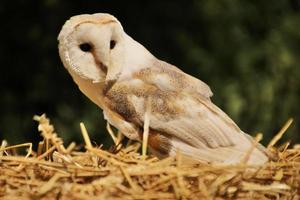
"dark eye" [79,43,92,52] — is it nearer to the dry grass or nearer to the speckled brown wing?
the speckled brown wing

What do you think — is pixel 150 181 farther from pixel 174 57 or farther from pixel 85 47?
pixel 174 57

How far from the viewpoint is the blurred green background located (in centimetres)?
306

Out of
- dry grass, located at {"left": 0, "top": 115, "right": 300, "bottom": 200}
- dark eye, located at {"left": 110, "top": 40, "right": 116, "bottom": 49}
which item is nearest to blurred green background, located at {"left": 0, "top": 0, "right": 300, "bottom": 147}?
dark eye, located at {"left": 110, "top": 40, "right": 116, "bottom": 49}

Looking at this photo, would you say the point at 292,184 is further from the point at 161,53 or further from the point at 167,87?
the point at 161,53

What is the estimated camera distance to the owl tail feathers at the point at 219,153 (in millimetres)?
1362

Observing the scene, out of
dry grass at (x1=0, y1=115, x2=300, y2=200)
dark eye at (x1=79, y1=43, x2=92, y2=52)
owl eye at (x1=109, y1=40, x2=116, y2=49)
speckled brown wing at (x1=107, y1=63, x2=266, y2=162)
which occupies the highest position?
owl eye at (x1=109, y1=40, x2=116, y2=49)

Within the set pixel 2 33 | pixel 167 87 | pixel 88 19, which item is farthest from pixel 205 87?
pixel 2 33

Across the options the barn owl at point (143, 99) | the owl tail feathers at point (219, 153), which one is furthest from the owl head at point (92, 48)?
the owl tail feathers at point (219, 153)

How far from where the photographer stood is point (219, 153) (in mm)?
1379

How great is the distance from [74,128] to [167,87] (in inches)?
64.7

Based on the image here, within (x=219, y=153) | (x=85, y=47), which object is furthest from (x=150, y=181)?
(x=85, y=47)

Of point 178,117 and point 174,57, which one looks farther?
point 174,57

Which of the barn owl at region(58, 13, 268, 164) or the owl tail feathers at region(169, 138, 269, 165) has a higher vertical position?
the barn owl at region(58, 13, 268, 164)

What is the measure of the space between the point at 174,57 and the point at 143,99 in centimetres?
175
